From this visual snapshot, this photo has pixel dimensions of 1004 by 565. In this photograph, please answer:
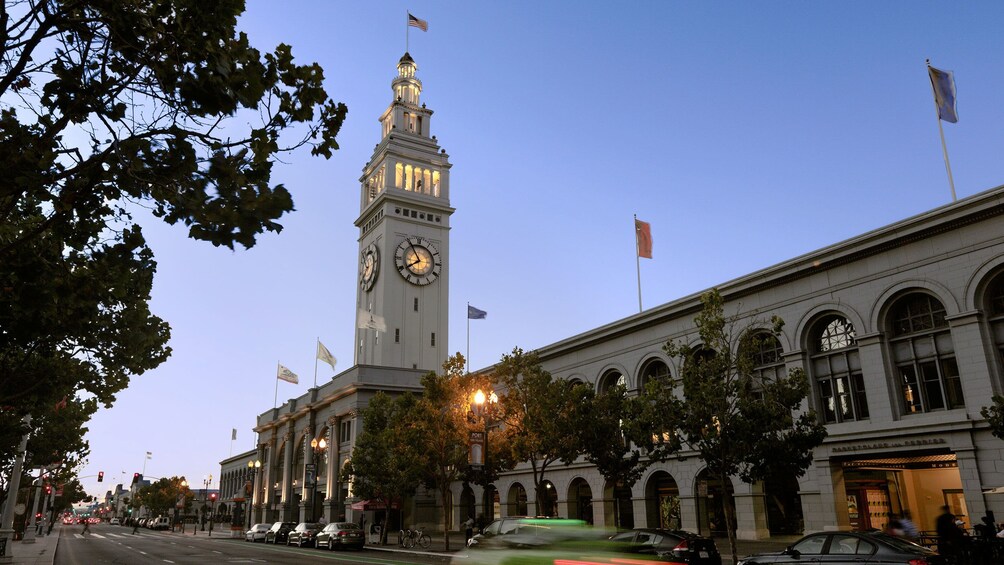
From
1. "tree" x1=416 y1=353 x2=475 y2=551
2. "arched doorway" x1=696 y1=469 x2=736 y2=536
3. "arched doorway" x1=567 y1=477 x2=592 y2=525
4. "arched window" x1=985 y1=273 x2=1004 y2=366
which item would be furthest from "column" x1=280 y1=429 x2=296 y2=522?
"arched window" x1=985 y1=273 x2=1004 y2=366

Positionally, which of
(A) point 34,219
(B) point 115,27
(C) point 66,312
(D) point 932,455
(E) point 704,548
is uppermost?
(A) point 34,219

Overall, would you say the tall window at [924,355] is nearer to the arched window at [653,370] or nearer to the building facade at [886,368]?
the building facade at [886,368]

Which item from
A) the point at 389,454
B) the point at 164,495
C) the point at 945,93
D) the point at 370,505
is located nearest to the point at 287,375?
the point at 370,505

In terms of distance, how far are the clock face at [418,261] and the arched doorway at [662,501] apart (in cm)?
3613

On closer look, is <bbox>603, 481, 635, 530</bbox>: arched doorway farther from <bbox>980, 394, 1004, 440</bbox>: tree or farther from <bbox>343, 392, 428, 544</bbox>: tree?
<bbox>980, 394, 1004, 440</bbox>: tree

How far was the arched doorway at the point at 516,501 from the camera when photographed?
4812 centimetres

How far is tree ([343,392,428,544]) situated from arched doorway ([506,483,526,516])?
28.6ft

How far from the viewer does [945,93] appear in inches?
1112

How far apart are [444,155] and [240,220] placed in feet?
229

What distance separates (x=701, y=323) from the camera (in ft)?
80.6

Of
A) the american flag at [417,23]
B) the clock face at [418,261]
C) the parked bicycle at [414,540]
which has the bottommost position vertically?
the parked bicycle at [414,540]

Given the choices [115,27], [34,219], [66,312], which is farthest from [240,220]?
[34,219]

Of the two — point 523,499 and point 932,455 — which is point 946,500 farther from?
point 523,499

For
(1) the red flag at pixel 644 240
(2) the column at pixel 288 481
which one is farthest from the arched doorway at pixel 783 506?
(2) the column at pixel 288 481
